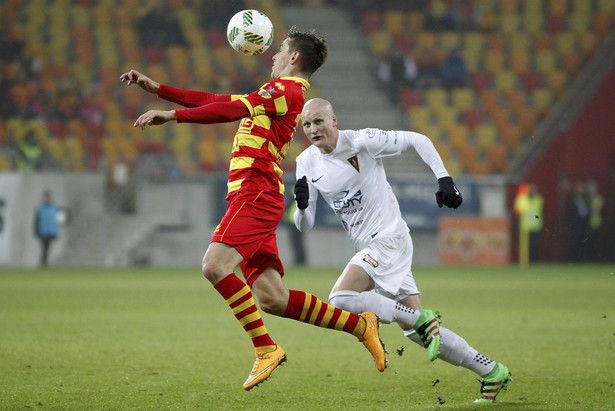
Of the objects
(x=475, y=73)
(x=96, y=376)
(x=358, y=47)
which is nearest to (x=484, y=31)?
(x=475, y=73)

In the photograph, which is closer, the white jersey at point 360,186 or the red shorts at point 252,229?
the red shorts at point 252,229

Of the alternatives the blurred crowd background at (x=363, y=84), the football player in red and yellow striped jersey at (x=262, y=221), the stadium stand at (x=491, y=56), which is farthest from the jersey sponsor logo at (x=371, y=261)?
the stadium stand at (x=491, y=56)

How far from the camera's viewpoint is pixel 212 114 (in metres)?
4.54

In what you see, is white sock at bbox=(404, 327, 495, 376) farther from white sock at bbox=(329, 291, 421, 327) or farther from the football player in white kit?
white sock at bbox=(329, 291, 421, 327)

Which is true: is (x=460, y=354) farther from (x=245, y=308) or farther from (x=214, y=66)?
(x=214, y=66)

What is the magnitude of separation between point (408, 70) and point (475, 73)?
2.04m

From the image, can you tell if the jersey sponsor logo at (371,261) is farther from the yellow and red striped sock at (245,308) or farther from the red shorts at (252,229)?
the yellow and red striped sock at (245,308)

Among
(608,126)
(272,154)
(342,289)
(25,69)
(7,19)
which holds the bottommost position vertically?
(342,289)

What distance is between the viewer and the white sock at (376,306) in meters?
4.96

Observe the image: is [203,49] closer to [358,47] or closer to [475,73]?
[358,47]

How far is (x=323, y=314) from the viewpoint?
5.02 metres

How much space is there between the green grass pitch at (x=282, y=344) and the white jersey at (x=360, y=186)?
741 millimetres

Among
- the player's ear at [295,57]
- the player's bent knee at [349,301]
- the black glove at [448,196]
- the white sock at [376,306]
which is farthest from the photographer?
the player's ear at [295,57]

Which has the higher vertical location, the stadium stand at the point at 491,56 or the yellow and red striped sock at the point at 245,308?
the stadium stand at the point at 491,56
